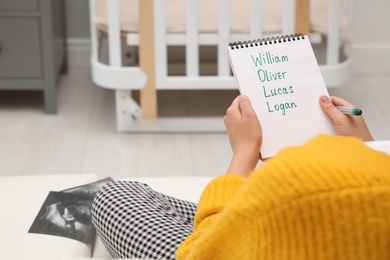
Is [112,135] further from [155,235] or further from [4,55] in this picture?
[155,235]

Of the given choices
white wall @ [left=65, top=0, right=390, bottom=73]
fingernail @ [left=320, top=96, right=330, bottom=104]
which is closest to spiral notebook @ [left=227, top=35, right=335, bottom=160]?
fingernail @ [left=320, top=96, right=330, bottom=104]

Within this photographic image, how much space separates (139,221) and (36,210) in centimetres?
30

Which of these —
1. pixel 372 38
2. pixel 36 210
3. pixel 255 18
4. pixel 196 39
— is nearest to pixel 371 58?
pixel 372 38

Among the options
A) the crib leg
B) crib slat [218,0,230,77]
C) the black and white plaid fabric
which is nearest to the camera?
the black and white plaid fabric

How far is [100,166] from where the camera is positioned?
92.7 inches

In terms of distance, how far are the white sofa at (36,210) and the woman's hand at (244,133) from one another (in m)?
0.32

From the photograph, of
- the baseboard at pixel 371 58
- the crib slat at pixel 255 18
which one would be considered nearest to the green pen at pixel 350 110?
the crib slat at pixel 255 18

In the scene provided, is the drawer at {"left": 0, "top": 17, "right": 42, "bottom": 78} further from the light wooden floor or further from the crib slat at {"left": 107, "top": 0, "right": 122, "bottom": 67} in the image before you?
the crib slat at {"left": 107, "top": 0, "right": 122, "bottom": 67}

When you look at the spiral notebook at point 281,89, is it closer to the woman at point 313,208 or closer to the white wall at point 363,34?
the woman at point 313,208

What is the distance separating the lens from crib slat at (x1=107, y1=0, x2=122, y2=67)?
2479 mm

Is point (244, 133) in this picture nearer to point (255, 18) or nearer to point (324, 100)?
point (324, 100)

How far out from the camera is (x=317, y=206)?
604 mm

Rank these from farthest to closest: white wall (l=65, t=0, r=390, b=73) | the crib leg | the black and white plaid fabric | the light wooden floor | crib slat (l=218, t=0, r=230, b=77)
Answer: white wall (l=65, t=0, r=390, b=73)
the crib leg
crib slat (l=218, t=0, r=230, b=77)
the light wooden floor
the black and white plaid fabric

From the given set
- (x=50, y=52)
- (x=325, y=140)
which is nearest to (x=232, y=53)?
(x=325, y=140)
